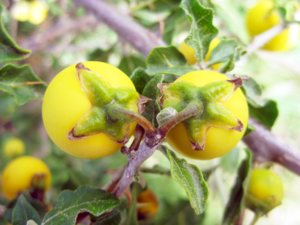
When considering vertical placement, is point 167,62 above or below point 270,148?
above

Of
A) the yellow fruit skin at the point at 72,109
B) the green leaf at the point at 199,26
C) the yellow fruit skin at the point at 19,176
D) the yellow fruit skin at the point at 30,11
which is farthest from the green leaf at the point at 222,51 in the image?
the yellow fruit skin at the point at 30,11

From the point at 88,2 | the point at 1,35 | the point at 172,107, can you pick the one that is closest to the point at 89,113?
the point at 172,107

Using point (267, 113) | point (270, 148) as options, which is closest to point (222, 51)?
point (267, 113)

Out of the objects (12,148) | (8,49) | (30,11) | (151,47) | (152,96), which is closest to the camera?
(152,96)

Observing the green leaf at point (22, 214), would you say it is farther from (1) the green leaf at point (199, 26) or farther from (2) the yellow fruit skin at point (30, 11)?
(2) the yellow fruit skin at point (30, 11)

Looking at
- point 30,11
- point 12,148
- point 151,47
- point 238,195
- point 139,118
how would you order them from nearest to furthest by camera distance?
1. point 139,118
2. point 238,195
3. point 151,47
4. point 12,148
5. point 30,11

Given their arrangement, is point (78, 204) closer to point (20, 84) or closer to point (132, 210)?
point (132, 210)
